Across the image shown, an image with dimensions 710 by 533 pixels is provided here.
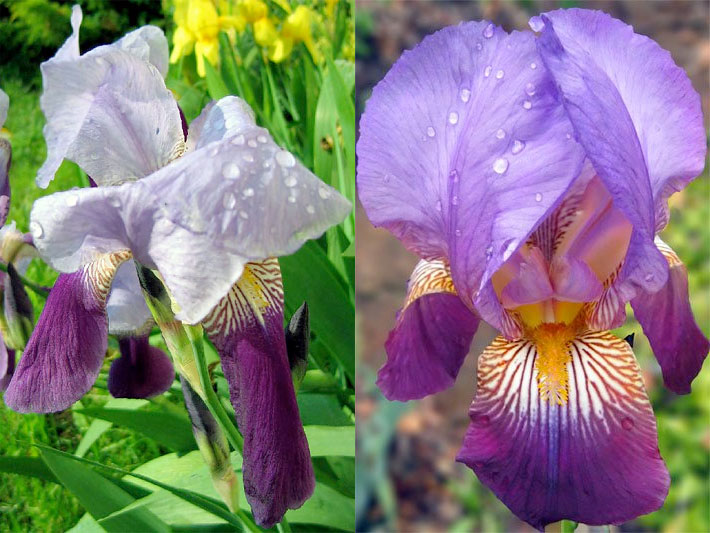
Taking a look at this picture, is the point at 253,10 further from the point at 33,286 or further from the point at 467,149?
the point at 467,149

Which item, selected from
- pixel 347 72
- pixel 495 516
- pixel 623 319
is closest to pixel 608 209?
pixel 623 319

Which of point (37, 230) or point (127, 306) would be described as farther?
point (127, 306)

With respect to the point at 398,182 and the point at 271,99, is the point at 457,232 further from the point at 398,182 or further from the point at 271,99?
the point at 271,99

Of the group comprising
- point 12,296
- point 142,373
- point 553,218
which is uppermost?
point 553,218

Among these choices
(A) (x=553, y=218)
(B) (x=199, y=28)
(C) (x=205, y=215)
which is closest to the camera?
(C) (x=205, y=215)

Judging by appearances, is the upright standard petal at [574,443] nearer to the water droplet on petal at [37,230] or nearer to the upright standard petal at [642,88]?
the upright standard petal at [642,88]

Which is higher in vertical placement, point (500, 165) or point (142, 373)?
point (500, 165)

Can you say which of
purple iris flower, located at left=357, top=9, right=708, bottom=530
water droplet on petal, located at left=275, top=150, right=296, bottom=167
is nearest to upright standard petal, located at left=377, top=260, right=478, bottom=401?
purple iris flower, located at left=357, top=9, right=708, bottom=530

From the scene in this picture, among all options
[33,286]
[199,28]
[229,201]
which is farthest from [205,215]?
[199,28]
